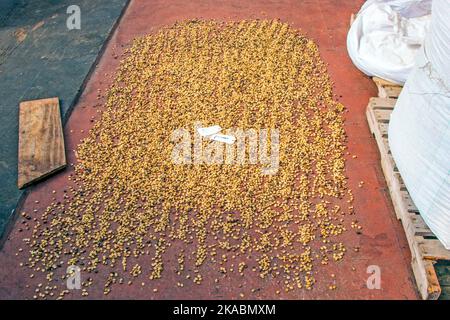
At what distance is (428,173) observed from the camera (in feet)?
12.0

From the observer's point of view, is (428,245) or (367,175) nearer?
(428,245)

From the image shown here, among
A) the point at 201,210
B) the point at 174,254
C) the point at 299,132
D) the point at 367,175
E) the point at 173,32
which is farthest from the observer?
the point at 173,32

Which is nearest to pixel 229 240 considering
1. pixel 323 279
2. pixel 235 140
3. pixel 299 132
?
pixel 323 279

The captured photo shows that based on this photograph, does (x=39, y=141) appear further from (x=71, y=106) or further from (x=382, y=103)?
(x=382, y=103)

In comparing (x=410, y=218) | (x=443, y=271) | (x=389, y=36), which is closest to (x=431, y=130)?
(x=410, y=218)

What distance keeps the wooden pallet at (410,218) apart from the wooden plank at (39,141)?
125 inches

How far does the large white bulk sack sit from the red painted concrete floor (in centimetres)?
33

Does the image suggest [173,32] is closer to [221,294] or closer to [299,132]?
[299,132]

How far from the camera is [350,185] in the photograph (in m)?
4.34

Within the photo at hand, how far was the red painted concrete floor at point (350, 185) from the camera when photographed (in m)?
Result: 3.58

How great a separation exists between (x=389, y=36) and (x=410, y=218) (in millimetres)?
2418

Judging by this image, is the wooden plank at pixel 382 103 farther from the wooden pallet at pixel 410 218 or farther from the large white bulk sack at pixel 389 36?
the large white bulk sack at pixel 389 36

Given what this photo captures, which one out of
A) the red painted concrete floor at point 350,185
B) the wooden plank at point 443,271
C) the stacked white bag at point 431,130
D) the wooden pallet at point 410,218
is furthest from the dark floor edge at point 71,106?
the wooden plank at point 443,271

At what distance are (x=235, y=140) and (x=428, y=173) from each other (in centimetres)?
189
